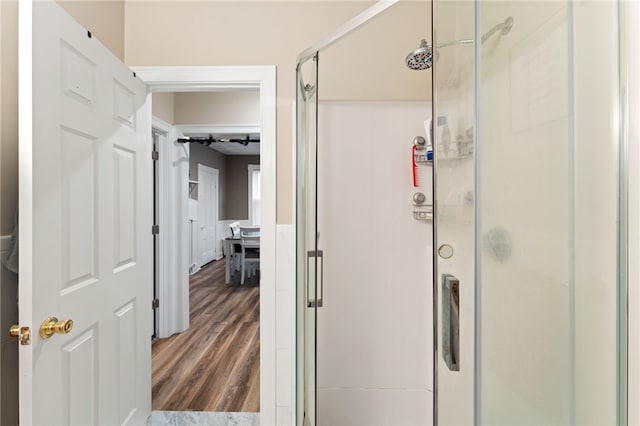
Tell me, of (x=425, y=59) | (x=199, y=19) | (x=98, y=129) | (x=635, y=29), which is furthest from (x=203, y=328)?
(x=635, y=29)

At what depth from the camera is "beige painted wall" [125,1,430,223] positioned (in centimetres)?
165

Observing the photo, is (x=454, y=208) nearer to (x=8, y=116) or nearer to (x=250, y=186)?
(x=8, y=116)

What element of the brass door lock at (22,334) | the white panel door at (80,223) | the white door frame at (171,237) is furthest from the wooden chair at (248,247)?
the brass door lock at (22,334)

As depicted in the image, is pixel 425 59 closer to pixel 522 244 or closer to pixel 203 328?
pixel 522 244

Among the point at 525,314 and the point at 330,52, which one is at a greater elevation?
the point at 330,52

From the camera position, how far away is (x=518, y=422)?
2.00ft

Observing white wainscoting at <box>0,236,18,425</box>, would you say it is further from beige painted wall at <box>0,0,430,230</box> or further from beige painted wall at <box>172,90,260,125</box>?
beige painted wall at <box>172,90,260,125</box>

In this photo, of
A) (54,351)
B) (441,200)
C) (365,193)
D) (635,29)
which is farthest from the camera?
(365,193)

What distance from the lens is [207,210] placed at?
6.07 meters

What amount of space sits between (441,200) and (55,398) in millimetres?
1373

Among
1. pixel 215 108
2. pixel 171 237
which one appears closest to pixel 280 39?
pixel 215 108

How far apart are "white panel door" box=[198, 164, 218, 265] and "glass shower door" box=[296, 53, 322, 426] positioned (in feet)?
15.5

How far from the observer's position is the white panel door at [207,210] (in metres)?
5.72

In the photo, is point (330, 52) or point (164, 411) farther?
point (164, 411)
